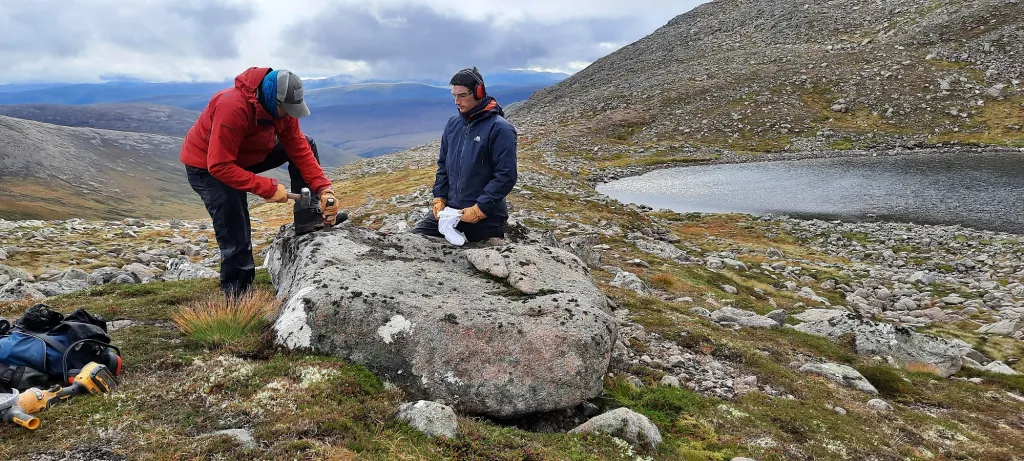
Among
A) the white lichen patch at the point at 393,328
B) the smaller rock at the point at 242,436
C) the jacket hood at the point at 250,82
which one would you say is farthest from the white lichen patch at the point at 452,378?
the jacket hood at the point at 250,82

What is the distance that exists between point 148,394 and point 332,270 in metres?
3.39

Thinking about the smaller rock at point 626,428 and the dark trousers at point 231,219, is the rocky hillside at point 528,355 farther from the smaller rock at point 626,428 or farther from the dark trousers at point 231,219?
the dark trousers at point 231,219

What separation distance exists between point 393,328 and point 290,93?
4410 mm

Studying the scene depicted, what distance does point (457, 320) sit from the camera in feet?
27.6

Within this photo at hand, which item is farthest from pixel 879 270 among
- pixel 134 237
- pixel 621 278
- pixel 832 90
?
pixel 832 90

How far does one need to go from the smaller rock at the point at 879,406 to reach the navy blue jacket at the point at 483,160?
800cm

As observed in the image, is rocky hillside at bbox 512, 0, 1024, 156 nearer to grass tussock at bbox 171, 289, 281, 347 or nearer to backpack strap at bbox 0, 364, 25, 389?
grass tussock at bbox 171, 289, 281, 347

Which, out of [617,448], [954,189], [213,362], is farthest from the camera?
[954,189]

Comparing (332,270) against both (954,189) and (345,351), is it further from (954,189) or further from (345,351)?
(954,189)

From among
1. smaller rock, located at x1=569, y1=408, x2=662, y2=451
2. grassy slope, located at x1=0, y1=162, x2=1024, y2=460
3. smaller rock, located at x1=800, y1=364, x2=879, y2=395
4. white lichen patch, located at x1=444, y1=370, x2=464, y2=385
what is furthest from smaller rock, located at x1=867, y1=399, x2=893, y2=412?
white lichen patch, located at x1=444, y1=370, x2=464, y2=385

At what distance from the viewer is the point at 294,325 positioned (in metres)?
8.52

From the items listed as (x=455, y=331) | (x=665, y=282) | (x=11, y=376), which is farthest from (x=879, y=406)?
(x=11, y=376)

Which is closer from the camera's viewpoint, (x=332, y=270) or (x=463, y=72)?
(x=332, y=270)

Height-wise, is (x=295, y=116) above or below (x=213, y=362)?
above
